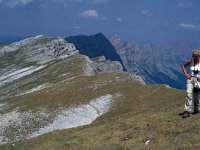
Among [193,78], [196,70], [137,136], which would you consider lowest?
[137,136]

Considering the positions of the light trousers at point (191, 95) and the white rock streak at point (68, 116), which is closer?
the light trousers at point (191, 95)

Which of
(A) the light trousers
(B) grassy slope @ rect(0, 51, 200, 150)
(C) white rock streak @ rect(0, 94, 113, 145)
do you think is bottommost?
(C) white rock streak @ rect(0, 94, 113, 145)

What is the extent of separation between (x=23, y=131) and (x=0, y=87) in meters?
101

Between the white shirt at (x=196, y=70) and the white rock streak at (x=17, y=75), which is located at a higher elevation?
the white shirt at (x=196, y=70)

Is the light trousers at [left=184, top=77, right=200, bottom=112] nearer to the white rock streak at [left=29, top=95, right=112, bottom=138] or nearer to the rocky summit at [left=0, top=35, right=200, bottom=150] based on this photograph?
the rocky summit at [left=0, top=35, right=200, bottom=150]

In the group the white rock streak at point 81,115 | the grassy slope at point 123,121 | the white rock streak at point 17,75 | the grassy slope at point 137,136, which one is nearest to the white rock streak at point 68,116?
the white rock streak at point 81,115

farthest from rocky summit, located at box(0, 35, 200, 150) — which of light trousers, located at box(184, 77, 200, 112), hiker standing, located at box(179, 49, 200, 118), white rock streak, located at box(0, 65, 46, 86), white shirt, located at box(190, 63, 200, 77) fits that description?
white rock streak, located at box(0, 65, 46, 86)

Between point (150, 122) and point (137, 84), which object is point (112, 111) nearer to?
point (137, 84)

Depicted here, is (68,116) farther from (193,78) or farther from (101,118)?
(193,78)

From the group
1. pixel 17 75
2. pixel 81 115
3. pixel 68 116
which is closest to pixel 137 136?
pixel 68 116

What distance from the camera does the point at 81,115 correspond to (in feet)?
260

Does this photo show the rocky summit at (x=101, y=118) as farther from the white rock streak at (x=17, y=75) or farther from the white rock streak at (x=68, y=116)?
the white rock streak at (x=17, y=75)

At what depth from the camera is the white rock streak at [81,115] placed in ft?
250

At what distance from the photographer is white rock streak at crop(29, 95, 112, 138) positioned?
7606cm
